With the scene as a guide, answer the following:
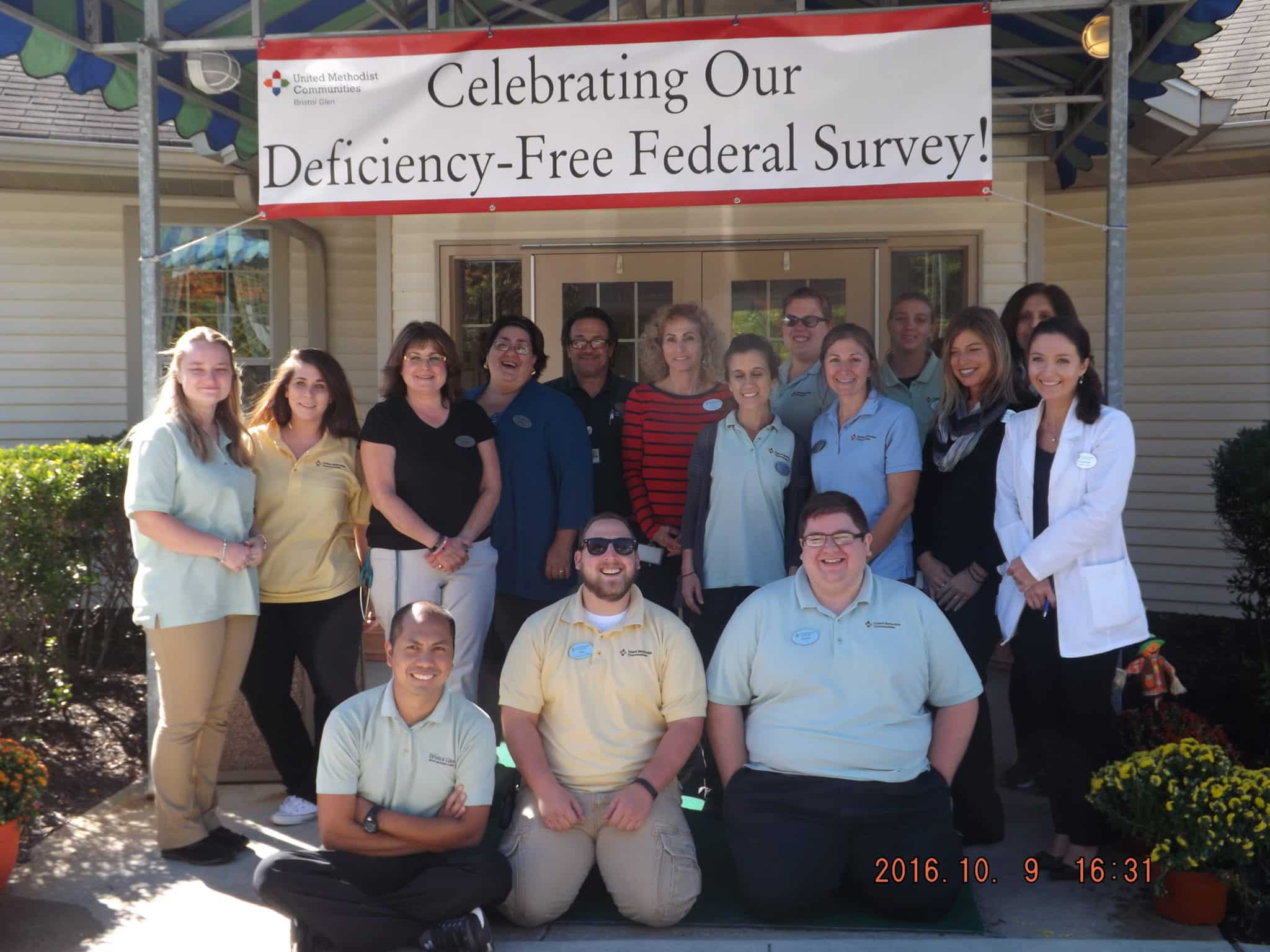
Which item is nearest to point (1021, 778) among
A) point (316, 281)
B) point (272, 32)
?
point (272, 32)

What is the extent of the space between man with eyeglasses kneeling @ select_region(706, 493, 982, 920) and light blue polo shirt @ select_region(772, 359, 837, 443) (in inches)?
39.2

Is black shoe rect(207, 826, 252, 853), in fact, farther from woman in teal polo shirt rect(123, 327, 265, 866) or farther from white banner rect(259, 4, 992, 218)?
white banner rect(259, 4, 992, 218)

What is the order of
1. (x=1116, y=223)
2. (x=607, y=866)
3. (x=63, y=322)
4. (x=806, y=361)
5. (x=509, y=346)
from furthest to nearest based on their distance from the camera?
1. (x=63, y=322)
2. (x=806, y=361)
3. (x=509, y=346)
4. (x=1116, y=223)
5. (x=607, y=866)

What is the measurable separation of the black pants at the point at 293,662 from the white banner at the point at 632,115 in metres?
1.46

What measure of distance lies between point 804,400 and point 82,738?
351 centimetres

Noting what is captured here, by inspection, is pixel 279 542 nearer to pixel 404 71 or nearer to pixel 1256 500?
pixel 404 71

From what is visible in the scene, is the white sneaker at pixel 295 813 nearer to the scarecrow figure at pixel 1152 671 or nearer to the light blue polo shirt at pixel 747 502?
the light blue polo shirt at pixel 747 502

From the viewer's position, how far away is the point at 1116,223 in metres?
4.20

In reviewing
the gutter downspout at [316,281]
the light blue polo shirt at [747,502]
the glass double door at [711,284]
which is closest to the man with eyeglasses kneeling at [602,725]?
the light blue polo shirt at [747,502]

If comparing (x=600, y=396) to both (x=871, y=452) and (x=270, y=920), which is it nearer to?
(x=871, y=452)

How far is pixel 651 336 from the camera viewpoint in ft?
15.7

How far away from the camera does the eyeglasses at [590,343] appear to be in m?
4.91

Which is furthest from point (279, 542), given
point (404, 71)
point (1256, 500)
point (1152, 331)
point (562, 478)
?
point (1152, 331)
